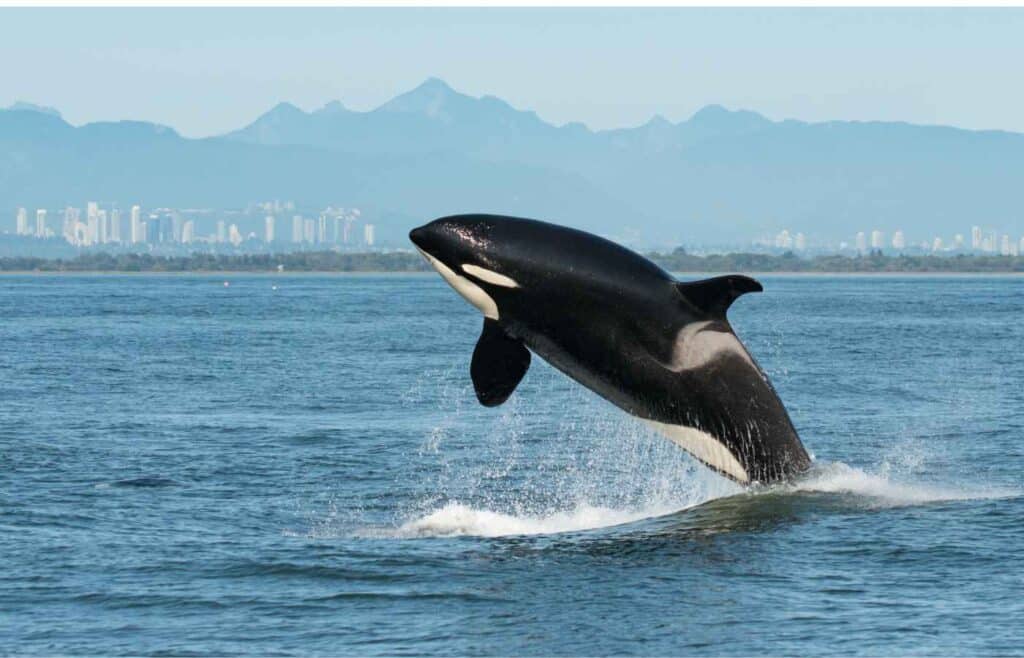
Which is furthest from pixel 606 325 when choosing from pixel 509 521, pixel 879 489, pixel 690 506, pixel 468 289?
pixel 879 489

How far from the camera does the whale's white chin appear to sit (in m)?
17.0

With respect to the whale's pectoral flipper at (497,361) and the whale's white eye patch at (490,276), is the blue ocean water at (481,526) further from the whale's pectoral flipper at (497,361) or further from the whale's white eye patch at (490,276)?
the whale's white eye patch at (490,276)

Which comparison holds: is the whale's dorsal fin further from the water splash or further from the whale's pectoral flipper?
the water splash

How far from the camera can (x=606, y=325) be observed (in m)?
17.3

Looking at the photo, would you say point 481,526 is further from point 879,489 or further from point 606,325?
point 879,489

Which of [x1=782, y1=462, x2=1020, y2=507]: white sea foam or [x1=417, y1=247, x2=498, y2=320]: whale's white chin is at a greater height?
[x1=417, y1=247, x2=498, y2=320]: whale's white chin

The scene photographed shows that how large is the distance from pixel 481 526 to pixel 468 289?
158 inches

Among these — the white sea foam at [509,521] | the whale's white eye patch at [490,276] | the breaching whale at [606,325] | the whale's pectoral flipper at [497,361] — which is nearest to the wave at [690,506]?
the white sea foam at [509,521]

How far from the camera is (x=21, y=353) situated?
5466cm

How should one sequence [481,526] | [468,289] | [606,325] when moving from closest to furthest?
[468,289] → [606,325] → [481,526]

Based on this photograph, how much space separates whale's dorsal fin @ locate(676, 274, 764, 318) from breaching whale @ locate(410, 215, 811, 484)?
0.05 ft

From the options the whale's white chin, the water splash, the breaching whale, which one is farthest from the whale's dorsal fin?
the water splash

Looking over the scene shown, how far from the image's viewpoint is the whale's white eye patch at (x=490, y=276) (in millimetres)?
16891

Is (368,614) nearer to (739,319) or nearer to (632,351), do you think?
(632,351)
